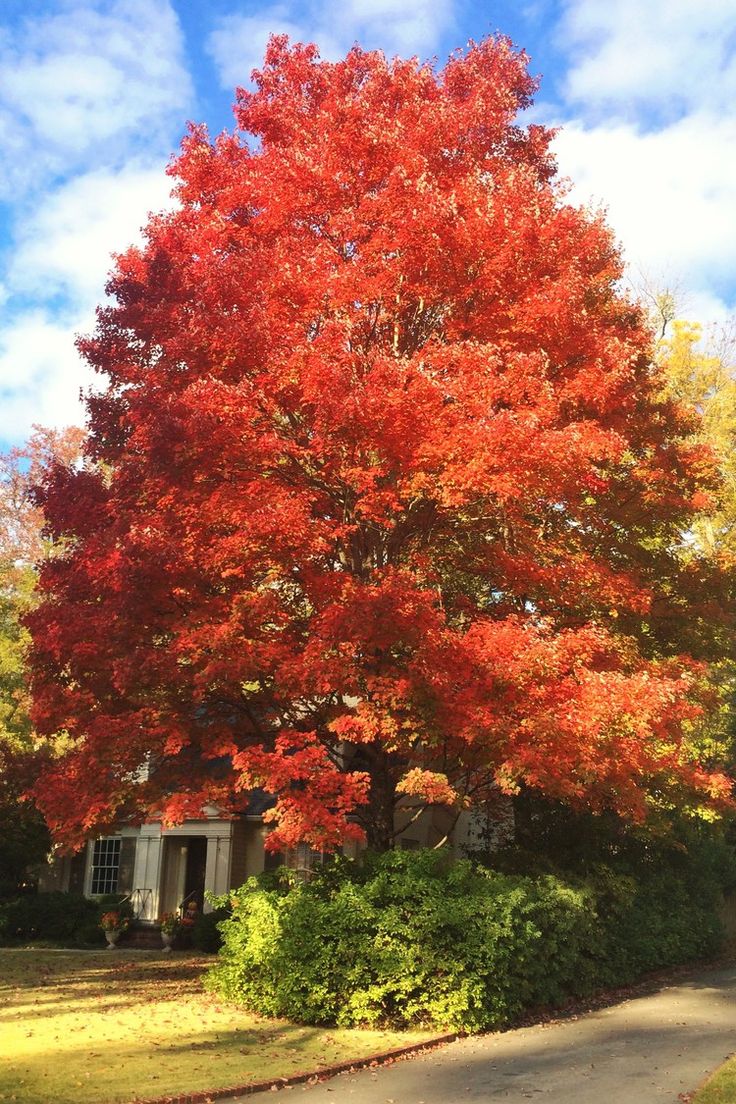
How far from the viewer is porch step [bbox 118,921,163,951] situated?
22.3 m

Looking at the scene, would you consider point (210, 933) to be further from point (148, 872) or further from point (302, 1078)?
point (302, 1078)

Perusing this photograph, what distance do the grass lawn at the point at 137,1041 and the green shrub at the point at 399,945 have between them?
0.37m

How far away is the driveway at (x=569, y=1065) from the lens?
9.09 metres

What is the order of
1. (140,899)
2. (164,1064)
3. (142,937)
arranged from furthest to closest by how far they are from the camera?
(140,899) < (142,937) < (164,1064)

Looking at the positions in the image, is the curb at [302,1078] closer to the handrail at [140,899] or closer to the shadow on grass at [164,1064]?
the shadow on grass at [164,1064]

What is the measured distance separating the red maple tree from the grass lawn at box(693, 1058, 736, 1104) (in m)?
3.65

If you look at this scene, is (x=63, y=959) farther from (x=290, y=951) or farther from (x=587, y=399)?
(x=587, y=399)

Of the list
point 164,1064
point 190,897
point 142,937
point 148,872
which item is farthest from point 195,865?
point 164,1064

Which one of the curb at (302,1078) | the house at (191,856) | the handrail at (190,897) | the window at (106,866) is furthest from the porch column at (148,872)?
the curb at (302,1078)

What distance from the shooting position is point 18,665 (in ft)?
101

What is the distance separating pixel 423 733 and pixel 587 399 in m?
5.54

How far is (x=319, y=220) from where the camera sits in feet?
50.7

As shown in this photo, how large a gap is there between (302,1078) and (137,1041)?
244 cm

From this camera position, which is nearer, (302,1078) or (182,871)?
(302,1078)
